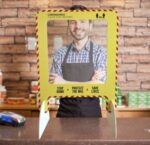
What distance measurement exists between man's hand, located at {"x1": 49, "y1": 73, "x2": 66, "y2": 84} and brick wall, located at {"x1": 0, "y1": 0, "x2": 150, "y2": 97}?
6.56 ft

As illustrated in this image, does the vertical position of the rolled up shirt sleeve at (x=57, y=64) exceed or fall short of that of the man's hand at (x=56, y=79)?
it exceeds it

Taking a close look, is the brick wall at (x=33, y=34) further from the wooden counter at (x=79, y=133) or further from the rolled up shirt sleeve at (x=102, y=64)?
the rolled up shirt sleeve at (x=102, y=64)

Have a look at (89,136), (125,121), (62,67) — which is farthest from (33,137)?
(125,121)

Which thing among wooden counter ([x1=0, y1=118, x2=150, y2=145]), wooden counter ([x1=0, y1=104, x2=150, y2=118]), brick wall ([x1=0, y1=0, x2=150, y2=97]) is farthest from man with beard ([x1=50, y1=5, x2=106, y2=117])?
brick wall ([x1=0, y1=0, x2=150, y2=97])

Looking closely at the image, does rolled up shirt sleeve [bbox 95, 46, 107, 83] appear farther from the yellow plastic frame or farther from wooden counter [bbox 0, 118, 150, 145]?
wooden counter [bbox 0, 118, 150, 145]

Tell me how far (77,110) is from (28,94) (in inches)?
51.5

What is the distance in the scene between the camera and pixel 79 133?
44.1 inches

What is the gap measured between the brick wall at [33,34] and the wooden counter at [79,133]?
6.11 ft

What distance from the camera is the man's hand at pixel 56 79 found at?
1.22 meters

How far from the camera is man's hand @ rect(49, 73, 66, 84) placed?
3.99ft

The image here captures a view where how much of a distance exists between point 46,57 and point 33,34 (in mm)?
2007

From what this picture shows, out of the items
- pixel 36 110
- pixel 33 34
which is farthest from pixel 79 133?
pixel 33 34

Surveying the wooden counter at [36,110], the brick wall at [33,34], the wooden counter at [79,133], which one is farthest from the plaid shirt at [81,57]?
the brick wall at [33,34]

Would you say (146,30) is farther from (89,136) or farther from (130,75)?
(89,136)
